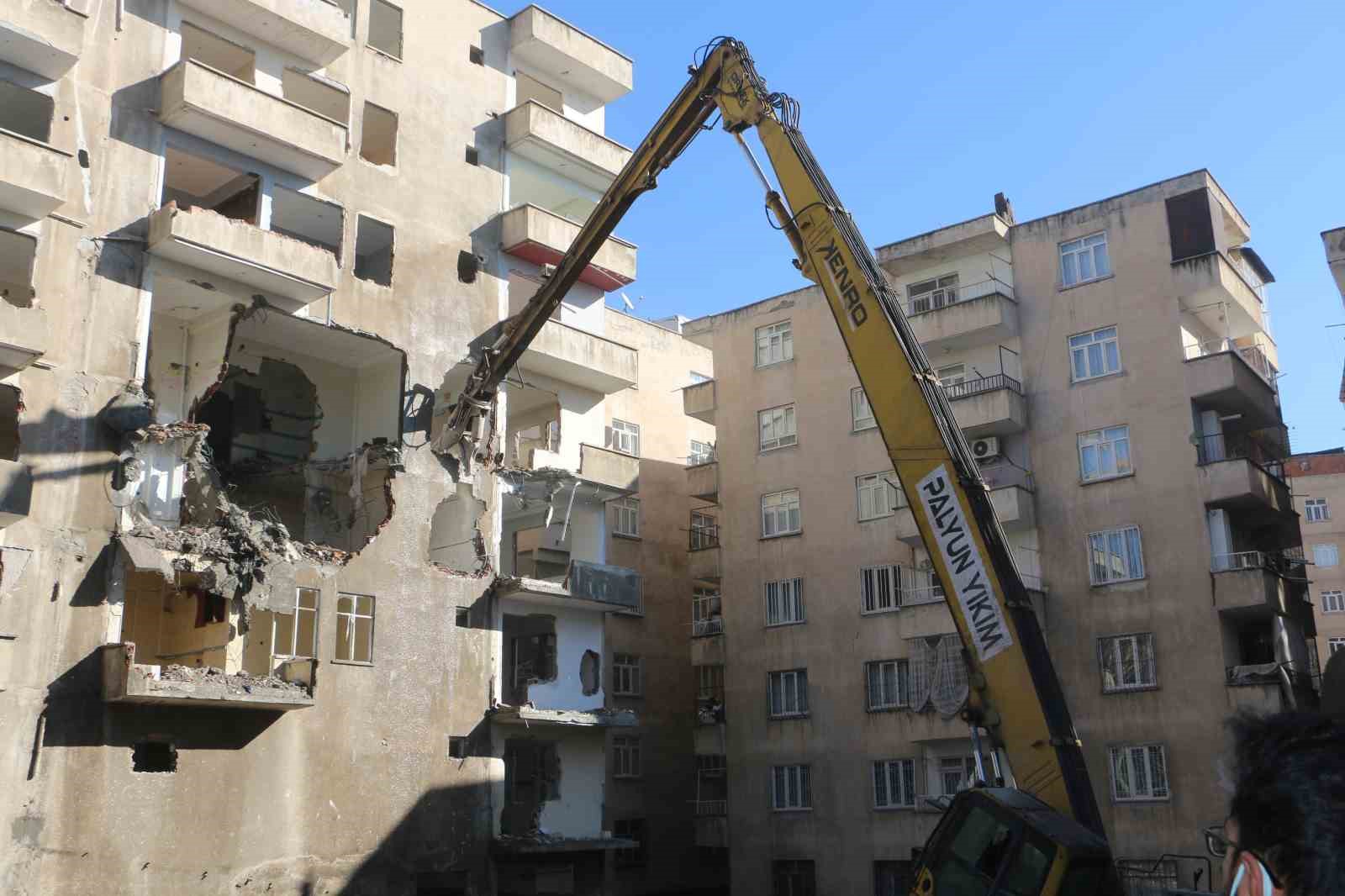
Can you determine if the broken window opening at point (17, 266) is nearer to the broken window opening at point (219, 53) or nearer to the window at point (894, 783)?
the broken window opening at point (219, 53)

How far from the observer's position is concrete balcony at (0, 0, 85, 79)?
77.4ft

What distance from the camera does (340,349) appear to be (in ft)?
100

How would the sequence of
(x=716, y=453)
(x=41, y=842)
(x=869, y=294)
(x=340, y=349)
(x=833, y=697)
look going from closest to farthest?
(x=869, y=294) → (x=41, y=842) → (x=340, y=349) → (x=833, y=697) → (x=716, y=453)

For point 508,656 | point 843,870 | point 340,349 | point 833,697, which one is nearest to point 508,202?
point 340,349

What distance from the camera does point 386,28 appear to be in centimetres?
3209

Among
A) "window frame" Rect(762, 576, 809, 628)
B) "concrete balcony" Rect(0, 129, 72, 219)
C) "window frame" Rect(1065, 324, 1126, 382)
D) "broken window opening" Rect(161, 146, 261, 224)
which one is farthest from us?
"window frame" Rect(762, 576, 809, 628)

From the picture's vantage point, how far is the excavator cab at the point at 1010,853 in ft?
41.9

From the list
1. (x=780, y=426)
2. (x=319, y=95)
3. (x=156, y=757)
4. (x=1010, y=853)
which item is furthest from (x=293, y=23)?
(x=1010, y=853)

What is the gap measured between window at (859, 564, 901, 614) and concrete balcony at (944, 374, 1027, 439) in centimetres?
474

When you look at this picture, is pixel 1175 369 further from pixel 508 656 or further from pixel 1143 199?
pixel 508 656

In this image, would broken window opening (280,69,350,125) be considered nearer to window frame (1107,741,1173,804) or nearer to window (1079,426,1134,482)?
window (1079,426,1134,482)

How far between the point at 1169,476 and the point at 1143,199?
798cm

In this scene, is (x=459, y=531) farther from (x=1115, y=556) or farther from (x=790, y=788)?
(x=1115, y=556)

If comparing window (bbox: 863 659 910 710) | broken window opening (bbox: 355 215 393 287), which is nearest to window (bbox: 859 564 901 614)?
window (bbox: 863 659 910 710)
